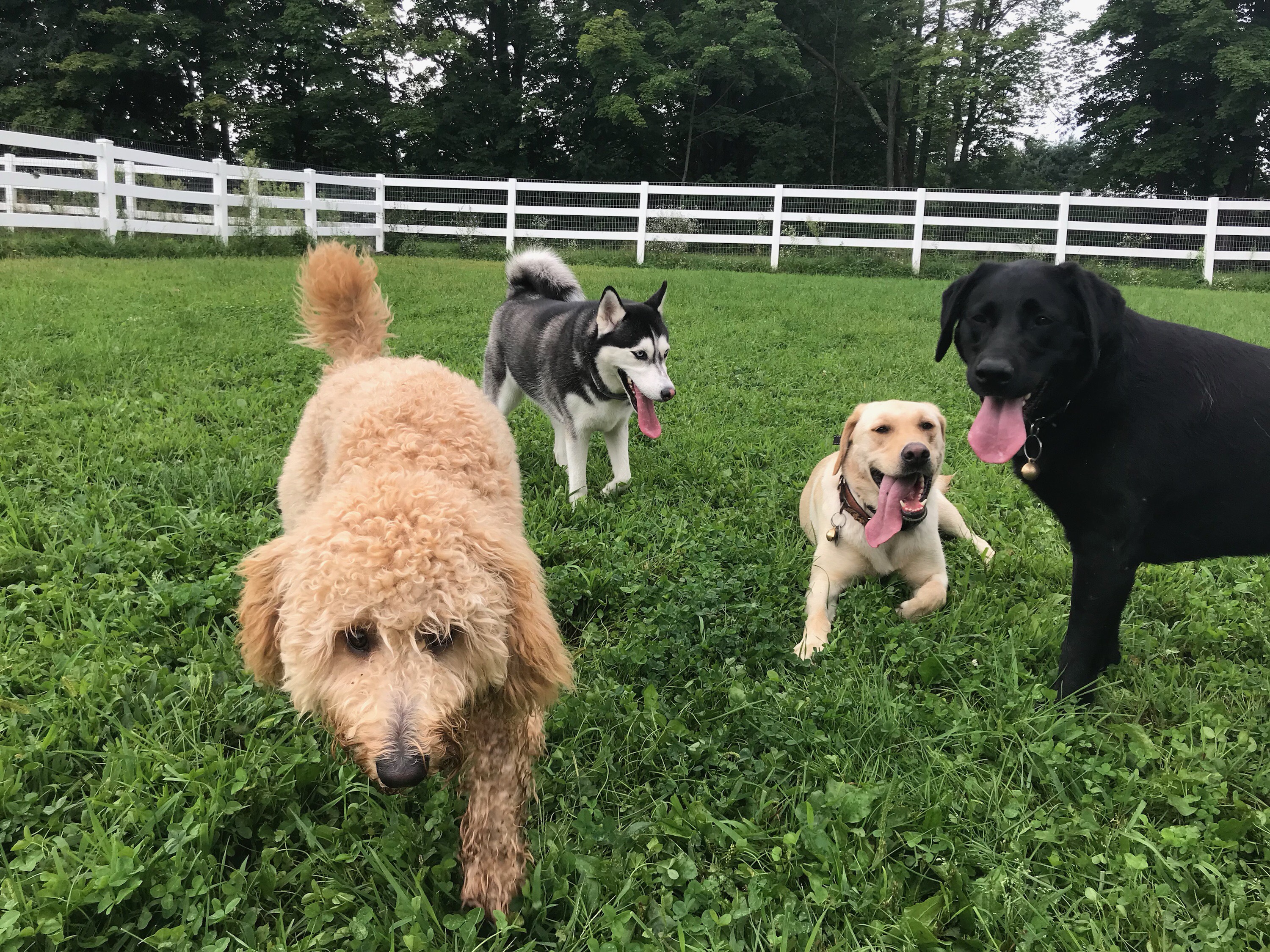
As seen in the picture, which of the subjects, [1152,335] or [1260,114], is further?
[1260,114]

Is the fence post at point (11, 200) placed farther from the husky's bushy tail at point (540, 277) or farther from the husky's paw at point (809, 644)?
the husky's paw at point (809, 644)

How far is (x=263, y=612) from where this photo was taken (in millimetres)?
1819

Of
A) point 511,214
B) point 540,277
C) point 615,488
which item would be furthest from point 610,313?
point 511,214

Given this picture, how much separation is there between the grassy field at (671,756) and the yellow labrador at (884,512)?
0.12 metres

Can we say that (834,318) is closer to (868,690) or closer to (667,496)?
(667,496)

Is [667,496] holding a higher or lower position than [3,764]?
higher

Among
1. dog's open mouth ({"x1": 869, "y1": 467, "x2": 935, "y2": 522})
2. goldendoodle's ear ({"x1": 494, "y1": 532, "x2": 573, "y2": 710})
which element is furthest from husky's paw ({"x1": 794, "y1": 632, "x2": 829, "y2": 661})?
goldendoodle's ear ({"x1": 494, "y1": 532, "x2": 573, "y2": 710})

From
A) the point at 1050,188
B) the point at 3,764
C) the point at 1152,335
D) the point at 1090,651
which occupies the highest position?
the point at 1050,188

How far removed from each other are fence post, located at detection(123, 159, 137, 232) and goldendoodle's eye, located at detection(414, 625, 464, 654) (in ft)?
51.8

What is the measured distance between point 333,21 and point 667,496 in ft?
122

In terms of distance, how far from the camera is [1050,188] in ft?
122

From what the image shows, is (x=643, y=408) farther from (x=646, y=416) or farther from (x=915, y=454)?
(x=915, y=454)

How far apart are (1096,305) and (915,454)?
0.93 metres

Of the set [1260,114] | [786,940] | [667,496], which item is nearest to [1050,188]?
[1260,114]
